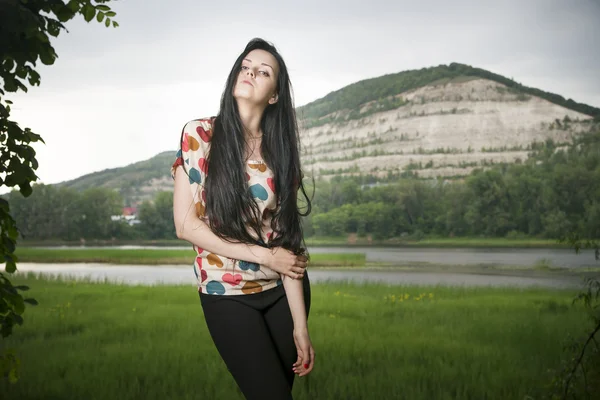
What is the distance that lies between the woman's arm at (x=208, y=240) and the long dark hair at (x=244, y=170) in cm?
3

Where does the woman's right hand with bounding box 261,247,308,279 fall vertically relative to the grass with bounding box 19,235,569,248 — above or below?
above

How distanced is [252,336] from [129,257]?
4.59 meters

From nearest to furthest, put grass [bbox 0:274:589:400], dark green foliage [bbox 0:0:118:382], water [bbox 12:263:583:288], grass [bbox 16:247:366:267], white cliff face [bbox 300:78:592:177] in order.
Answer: dark green foliage [bbox 0:0:118:382], grass [bbox 0:274:589:400], grass [bbox 16:247:366:267], water [bbox 12:263:583:288], white cliff face [bbox 300:78:592:177]

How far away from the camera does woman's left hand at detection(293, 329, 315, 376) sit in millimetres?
1348

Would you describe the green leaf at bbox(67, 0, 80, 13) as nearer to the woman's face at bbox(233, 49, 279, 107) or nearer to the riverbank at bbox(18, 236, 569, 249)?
the woman's face at bbox(233, 49, 279, 107)

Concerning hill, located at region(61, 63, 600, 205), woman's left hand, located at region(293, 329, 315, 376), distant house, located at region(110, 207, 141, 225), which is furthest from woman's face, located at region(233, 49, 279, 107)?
distant house, located at region(110, 207, 141, 225)

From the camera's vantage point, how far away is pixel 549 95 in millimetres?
6207

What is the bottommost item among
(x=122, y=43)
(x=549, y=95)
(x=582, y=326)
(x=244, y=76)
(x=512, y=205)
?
(x=582, y=326)

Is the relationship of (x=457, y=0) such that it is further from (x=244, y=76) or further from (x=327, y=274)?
(x=244, y=76)

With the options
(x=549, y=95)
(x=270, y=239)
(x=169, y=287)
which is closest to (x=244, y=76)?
(x=270, y=239)

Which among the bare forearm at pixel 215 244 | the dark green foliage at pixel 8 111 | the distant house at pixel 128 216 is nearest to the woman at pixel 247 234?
the bare forearm at pixel 215 244

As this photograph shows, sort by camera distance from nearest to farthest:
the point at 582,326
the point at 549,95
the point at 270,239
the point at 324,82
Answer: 1. the point at 270,239
2. the point at 582,326
3. the point at 324,82
4. the point at 549,95

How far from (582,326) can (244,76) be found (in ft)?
12.6

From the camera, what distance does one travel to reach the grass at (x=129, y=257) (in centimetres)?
521
